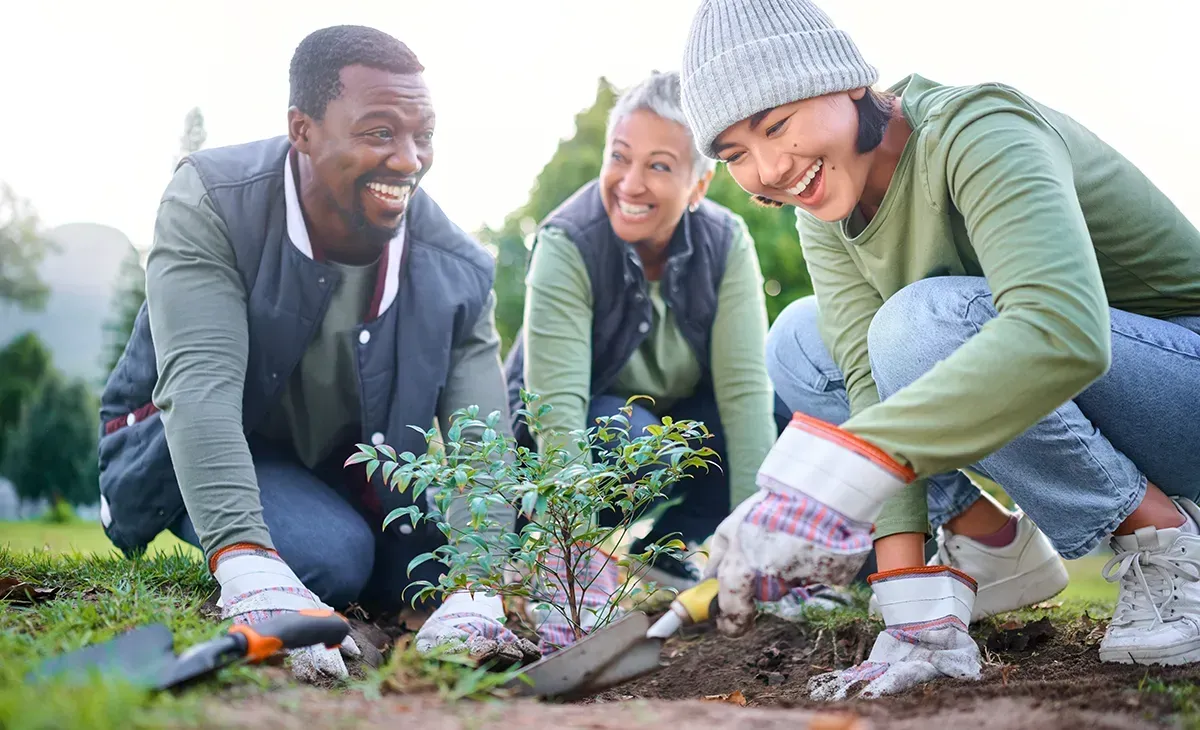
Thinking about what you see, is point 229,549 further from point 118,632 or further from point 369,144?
Answer: point 369,144

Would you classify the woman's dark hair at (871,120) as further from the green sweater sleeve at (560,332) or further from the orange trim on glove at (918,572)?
the green sweater sleeve at (560,332)

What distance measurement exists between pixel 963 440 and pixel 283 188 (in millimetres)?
2059

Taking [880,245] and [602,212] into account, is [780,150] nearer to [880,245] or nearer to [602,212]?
[880,245]

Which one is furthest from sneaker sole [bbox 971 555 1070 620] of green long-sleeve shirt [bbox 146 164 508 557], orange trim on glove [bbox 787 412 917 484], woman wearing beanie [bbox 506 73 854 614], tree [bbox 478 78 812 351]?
tree [bbox 478 78 812 351]

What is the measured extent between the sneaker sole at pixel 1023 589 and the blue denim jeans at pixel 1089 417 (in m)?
0.35

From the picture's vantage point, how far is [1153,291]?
244 centimetres

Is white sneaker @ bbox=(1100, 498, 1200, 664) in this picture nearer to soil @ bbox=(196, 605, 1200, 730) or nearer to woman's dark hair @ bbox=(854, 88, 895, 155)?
soil @ bbox=(196, 605, 1200, 730)

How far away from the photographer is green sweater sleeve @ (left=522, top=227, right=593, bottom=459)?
11.1 ft

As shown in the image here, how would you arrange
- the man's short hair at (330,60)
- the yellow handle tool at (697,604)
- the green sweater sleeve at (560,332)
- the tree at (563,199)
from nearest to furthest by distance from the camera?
the man's short hair at (330,60) < the yellow handle tool at (697,604) < the green sweater sleeve at (560,332) < the tree at (563,199)

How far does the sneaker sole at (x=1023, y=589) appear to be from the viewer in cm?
275

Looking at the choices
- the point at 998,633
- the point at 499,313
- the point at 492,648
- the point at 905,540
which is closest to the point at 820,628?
the point at 998,633

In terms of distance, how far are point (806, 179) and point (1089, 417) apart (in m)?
0.86

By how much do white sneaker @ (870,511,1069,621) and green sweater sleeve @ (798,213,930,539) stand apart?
1.58ft

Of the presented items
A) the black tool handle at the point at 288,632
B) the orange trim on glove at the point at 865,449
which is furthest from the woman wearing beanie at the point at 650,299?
the orange trim on glove at the point at 865,449
